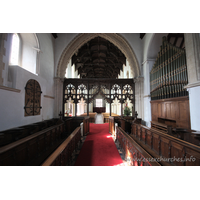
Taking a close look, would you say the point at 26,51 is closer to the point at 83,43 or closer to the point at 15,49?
the point at 15,49

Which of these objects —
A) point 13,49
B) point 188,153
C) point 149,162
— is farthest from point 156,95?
point 13,49

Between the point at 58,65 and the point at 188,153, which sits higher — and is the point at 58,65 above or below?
above

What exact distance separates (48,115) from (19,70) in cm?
291

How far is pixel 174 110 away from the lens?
4410 millimetres

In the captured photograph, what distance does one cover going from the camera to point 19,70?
377 centimetres

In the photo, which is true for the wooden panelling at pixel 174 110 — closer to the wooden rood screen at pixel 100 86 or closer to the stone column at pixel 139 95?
the stone column at pixel 139 95

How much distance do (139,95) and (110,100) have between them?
193 cm

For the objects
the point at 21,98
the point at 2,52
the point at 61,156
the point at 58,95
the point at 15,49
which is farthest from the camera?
the point at 58,95

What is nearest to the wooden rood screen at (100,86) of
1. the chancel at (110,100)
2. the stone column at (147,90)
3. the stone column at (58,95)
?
the chancel at (110,100)

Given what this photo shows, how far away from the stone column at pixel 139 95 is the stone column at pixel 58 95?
16.1ft

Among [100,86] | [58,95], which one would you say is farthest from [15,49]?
[100,86]

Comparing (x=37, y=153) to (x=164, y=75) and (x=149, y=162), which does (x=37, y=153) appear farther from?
(x=164, y=75)
